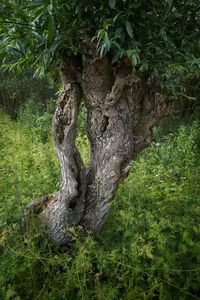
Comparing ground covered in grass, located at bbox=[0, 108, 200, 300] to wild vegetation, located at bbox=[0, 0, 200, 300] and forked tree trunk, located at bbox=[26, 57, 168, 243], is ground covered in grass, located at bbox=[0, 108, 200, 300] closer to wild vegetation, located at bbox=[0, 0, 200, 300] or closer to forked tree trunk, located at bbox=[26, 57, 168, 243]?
wild vegetation, located at bbox=[0, 0, 200, 300]

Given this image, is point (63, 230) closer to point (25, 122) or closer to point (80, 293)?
point (80, 293)

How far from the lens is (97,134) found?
2.51 meters

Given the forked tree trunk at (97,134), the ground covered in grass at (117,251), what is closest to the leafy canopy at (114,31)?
the forked tree trunk at (97,134)

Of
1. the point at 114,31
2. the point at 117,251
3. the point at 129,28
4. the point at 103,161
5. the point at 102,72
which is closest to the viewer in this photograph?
the point at 129,28

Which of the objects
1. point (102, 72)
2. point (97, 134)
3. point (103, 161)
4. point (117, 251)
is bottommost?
point (117, 251)

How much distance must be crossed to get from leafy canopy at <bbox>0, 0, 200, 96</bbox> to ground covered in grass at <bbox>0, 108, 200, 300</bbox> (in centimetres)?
112

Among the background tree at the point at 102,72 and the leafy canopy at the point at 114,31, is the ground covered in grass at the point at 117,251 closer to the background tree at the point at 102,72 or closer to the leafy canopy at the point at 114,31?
the background tree at the point at 102,72

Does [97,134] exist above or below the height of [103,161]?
above

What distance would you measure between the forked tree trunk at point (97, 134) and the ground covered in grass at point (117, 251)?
19cm

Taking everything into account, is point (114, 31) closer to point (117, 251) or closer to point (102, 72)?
point (102, 72)

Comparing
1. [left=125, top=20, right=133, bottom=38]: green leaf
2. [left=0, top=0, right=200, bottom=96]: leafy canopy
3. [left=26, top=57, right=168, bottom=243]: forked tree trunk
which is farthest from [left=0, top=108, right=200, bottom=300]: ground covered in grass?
[left=125, top=20, right=133, bottom=38]: green leaf

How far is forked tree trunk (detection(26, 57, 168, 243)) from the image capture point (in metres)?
2.40

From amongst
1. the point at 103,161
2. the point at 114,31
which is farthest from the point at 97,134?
the point at 114,31

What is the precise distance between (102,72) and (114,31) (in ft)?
1.41
